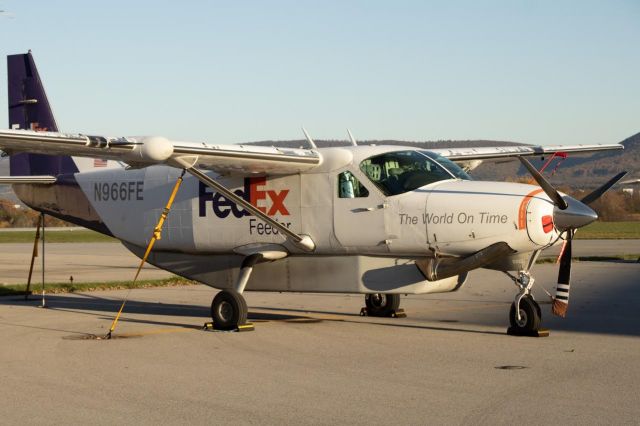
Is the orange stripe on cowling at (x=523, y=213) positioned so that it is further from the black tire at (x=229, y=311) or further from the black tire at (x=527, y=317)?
the black tire at (x=229, y=311)

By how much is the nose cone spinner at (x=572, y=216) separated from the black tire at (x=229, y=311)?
477 centimetres

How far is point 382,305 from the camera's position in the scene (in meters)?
16.2

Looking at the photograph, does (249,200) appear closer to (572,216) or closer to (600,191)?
(572,216)

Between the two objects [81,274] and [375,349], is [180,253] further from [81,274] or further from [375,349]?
[81,274]

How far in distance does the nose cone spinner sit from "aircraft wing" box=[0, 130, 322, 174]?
12.6 ft

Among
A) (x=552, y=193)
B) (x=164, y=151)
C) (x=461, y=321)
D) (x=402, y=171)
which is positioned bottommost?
(x=461, y=321)

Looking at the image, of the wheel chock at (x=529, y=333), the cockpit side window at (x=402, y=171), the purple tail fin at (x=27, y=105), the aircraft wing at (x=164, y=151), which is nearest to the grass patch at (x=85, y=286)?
the purple tail fin at (x=27, y=105)

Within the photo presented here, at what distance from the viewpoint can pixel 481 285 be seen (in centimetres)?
2228

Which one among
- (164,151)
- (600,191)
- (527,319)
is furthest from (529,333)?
(164,151)

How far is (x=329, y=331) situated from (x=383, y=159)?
2.69 metres

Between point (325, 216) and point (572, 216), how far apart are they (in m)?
3.81

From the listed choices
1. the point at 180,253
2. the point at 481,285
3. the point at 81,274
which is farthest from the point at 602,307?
the point at 81,274

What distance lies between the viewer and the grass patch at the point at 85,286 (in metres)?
21.4

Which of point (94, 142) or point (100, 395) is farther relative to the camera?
point (94, 142)
